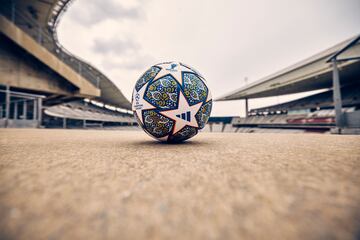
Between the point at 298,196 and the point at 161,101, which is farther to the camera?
the point at 161,101

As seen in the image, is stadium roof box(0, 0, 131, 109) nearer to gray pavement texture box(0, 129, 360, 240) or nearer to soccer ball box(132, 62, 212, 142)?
soccer ball box(132, 62, 212, 142)

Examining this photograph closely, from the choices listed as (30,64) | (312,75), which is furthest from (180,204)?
(312,75)

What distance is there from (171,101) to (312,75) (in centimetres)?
1575

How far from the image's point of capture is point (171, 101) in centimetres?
155

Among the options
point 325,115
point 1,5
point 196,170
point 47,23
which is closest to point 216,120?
point 325,115

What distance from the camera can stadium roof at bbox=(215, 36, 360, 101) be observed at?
1062 centimetres

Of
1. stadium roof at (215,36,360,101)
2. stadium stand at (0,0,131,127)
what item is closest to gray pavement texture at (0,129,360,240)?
stadium stand at (0,0,131,127)

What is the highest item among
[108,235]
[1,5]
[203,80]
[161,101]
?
[1,5]

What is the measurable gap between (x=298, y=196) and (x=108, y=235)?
55 centimetres

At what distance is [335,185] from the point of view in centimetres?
57

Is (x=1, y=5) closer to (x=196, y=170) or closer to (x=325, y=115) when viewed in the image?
(x=196, y=170)

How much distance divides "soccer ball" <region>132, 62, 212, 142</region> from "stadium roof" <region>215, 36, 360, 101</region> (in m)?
12.3

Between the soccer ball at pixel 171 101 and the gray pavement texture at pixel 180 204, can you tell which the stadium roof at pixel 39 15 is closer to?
the soccer ball at pixel 171 101

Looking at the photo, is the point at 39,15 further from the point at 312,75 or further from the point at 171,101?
the point at 312,75
